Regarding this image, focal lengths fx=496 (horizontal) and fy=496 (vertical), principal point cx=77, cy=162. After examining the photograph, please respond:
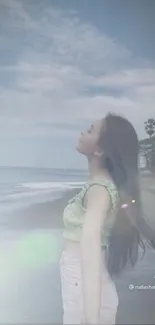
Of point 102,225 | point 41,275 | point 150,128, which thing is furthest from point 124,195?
point 41,275

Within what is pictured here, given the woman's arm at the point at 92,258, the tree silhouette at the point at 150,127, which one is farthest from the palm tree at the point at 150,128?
the woman's arm at the point at 92,258

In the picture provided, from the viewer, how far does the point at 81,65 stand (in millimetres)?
1379

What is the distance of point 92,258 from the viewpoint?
1.28 metres

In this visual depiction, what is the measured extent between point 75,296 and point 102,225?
0.20 metres

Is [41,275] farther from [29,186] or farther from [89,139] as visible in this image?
[89,139]

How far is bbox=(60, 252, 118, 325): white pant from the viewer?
130cm

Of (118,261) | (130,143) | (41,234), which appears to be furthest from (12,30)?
(118,261)

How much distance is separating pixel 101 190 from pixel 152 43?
1.46ft

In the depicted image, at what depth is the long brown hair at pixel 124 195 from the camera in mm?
1328

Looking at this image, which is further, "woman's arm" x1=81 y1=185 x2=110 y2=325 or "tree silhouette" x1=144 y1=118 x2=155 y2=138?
"tree silhouette" x1=144 y1=118 x2=155 y2=138

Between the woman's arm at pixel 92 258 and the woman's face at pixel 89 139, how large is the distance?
5.7 inches

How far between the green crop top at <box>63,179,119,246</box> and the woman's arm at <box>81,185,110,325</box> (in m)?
0.02

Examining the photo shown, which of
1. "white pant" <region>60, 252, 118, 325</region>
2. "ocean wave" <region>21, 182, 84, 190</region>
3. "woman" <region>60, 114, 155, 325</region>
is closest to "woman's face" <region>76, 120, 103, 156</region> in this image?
"woman" <region>60, 114, 155, 325</region>

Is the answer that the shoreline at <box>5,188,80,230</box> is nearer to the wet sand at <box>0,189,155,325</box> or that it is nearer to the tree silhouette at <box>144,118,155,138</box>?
the wet sand at <box>0,189,155,325</box>
